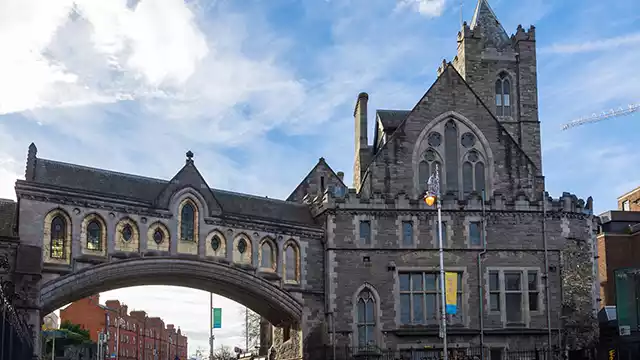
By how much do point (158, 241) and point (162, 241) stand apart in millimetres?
163

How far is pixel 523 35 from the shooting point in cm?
5066

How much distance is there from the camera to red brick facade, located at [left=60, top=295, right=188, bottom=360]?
9681 cm

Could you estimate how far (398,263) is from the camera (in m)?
37.2

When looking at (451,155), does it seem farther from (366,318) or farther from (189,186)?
(189,186)

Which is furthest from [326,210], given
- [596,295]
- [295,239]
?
[596,295]

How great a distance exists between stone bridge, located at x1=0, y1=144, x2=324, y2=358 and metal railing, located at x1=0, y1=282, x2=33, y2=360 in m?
1.83

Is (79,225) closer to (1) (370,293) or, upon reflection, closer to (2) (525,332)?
(1) (370,293)

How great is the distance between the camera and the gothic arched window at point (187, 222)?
33531mm

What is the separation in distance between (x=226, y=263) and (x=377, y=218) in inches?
275

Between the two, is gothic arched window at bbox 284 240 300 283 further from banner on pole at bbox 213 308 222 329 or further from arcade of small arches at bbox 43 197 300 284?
banner on pole at bbox 213 308 222 329

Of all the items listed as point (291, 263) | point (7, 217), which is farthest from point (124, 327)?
point (7, 217)

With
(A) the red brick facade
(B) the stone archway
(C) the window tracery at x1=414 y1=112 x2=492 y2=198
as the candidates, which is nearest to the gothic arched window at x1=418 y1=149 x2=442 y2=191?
(C) the window tracery at x1=414 y1=112 x2=492 y2=198

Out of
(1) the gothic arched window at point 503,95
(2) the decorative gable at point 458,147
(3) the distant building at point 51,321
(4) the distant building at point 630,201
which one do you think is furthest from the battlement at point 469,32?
(3) the distant building at point 51,321

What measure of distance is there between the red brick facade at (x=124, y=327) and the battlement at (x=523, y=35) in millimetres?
58366
